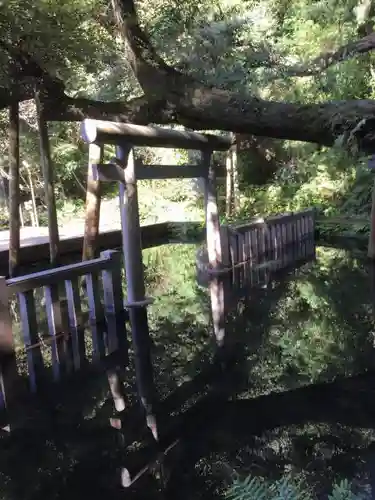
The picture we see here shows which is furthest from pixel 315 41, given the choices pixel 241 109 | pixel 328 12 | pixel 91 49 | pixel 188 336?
pixel 188 336

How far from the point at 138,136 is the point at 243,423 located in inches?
142

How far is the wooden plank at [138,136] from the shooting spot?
17.2 feet

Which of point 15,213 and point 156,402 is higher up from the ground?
point 15,213

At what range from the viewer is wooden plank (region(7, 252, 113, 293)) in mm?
4593

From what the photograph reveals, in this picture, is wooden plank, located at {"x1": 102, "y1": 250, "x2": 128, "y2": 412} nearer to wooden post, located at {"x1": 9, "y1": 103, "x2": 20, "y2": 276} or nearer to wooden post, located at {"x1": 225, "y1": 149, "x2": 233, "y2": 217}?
wooden post, located at {"x1": 9, "y1": 103, "x2": 20, "y2": 276}

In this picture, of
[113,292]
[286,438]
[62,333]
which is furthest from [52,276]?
[286,438]

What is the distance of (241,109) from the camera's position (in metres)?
5.57

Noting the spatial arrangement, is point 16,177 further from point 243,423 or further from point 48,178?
point 243,423

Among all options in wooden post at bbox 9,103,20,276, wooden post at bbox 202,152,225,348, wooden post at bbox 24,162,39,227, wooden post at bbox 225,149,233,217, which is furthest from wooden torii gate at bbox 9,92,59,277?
wooden post at bbox 225,149,233,217

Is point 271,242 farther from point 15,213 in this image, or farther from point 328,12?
point 328,12

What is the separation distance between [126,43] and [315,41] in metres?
9.96

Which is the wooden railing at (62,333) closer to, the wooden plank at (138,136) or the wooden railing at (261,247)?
the wooden plank at (138,136)

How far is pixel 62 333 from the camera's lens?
5215 mm

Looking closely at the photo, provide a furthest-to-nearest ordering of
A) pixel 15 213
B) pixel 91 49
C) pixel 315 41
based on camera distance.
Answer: pixel 315 41 < pixel 15 213 < pixel 91 49
